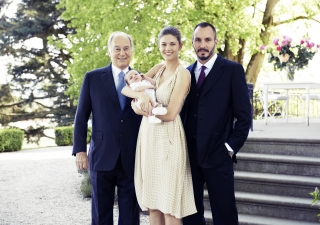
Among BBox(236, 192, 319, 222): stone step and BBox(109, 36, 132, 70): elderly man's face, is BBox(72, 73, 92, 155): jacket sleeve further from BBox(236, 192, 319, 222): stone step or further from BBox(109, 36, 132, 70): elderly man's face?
BBox(236, 192, 319, 222): stone step

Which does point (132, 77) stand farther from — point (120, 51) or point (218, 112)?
point (218, 112)

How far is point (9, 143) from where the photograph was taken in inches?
579

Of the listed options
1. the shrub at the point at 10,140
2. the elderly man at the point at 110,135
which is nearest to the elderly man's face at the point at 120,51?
the elderly man at the point at 110,135

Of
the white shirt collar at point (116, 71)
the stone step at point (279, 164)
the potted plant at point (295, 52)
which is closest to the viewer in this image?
the white shirt collar at point (116, 71)

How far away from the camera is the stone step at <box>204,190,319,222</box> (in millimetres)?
4828

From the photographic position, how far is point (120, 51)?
A: 3.75 meters

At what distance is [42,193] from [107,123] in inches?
178

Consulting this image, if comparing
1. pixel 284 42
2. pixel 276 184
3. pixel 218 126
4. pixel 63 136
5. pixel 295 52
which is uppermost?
pixel 284 42

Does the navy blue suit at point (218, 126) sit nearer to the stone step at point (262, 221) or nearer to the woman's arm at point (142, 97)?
the woman's arm at point (142, 97)

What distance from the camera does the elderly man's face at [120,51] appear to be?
12.2 feet

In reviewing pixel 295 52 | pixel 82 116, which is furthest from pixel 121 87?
pixel 295 52

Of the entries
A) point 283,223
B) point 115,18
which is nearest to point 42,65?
point 115,18

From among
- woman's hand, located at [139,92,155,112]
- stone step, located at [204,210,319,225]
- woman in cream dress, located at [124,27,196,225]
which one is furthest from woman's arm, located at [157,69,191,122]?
stone step, located at [204,210,319,225]

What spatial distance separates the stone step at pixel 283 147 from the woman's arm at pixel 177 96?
274 centimetres
